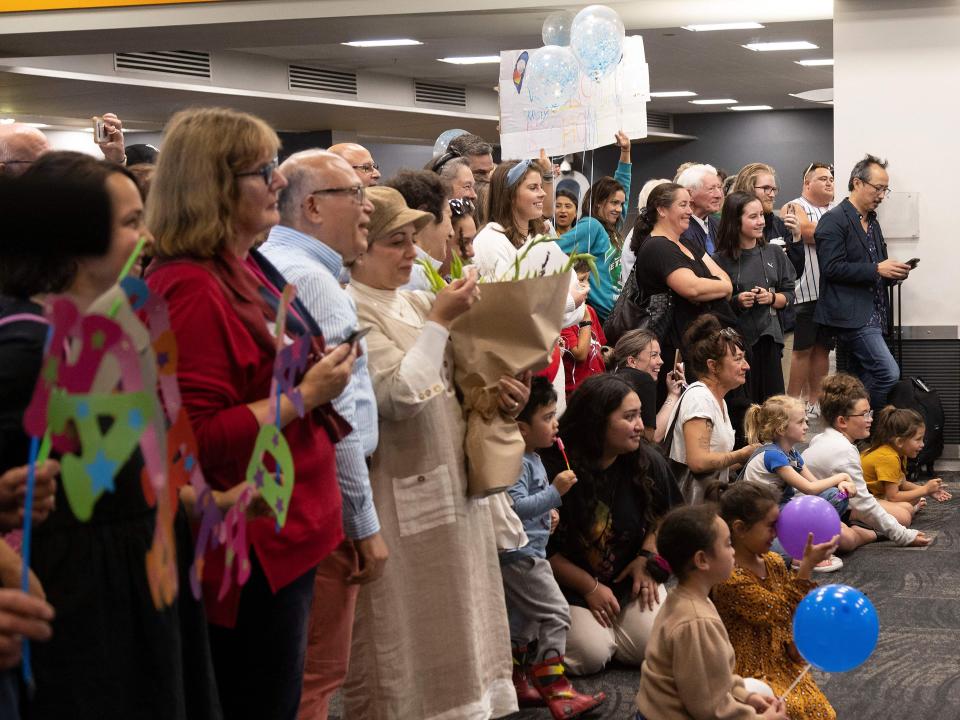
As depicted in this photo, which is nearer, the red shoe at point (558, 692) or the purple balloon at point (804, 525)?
the red shoe at point (558, 692)

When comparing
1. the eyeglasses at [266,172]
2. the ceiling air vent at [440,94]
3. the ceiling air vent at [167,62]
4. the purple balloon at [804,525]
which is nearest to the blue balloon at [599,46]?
the purple balloon at [804,525]

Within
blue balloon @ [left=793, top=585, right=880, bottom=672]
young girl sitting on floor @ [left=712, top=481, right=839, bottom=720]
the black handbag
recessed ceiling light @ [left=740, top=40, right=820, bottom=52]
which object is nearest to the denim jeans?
the black handbag

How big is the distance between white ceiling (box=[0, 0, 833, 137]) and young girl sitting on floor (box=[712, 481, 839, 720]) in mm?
4759

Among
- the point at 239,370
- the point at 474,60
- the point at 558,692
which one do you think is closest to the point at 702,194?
the point at 558,692

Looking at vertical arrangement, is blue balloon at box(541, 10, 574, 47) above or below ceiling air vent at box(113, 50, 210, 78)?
below

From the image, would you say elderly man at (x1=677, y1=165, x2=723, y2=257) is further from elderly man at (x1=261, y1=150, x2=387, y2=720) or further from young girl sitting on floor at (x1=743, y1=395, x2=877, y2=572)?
elderly man at (x1=261, y1=150, x2=387, y2=720)

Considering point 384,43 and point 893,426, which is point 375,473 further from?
point 384,43

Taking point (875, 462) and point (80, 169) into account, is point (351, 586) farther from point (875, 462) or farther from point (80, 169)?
point (875, 462)

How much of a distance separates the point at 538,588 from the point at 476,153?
6.69 ft

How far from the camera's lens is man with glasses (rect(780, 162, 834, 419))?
713cm

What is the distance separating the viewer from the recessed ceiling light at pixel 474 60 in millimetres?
11578

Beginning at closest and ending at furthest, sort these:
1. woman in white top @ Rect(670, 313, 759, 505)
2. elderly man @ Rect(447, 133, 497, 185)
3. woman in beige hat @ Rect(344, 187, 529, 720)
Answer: woman in beige hat @ Rect(344, 187, 529, 720) < woman in white top @ Rect(670, 313, 759, 505) < elderly man @ Rect(447, 133, 497, 185)

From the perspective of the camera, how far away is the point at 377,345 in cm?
243

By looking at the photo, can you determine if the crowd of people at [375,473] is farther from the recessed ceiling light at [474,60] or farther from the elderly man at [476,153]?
the recessed ceiling light at [474,60]
